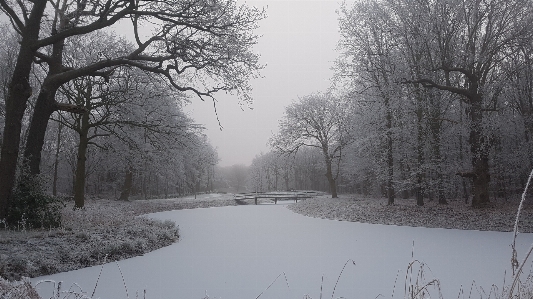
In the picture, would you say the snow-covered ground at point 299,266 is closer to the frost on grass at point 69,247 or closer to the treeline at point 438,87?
the frost on grass at point 69,247

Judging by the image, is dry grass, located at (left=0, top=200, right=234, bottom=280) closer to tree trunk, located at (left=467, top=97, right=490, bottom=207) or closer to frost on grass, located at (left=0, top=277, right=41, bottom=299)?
frost on grass, located at (left=0, top=277, right=41, bottom=299)

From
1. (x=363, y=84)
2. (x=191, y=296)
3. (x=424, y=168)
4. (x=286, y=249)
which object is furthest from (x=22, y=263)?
(x=363, y=84)

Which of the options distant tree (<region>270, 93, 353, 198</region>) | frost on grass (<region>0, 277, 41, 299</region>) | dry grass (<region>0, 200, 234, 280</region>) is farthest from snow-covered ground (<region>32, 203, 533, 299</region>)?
distant tree (<region>270, 93, 353, 198</region>)

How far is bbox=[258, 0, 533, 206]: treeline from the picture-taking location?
51.6ft

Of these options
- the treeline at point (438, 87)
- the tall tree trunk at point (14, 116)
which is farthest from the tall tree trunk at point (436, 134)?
the tall tree trunk at point (14, 116)

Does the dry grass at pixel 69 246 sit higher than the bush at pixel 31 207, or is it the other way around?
the bush at pixel 31 207

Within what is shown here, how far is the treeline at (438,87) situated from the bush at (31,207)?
45.6 ft

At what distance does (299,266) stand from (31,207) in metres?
7.78

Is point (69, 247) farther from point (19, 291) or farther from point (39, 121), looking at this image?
point (19, 291)

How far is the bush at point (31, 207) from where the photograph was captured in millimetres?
9555

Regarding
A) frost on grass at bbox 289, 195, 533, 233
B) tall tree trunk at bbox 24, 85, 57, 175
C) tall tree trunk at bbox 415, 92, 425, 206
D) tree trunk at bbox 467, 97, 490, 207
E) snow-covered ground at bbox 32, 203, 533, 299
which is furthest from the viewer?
tall tree trunk at bbox 415, 92, 425, 206

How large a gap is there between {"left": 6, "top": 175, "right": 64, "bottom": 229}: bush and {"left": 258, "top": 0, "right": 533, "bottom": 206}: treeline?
1389 cm

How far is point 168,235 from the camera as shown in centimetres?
1037

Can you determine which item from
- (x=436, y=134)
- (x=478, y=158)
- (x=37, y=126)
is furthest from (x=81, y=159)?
(x=478, y=158)
